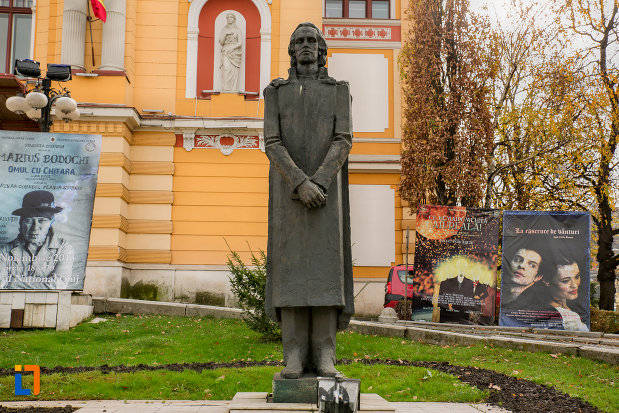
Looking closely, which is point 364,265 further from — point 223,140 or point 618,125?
point 618,125

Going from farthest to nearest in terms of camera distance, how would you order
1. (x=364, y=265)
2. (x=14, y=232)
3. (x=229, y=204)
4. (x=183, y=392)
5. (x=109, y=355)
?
(x=364, y=265)
(x=229, y=204)
(x=14, y=232)
(x=109, y=355)
(x=183, y=392)

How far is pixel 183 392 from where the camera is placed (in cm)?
798

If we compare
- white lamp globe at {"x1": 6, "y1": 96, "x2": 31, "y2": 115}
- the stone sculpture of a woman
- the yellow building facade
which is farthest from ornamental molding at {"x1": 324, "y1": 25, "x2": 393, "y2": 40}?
white lamp globe at {"x1": 6, "y1": 96, "x2": 31, "y2": 115}

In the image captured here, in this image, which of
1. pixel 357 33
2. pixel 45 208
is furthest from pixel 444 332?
pixel 357 33

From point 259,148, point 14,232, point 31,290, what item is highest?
point 259,148

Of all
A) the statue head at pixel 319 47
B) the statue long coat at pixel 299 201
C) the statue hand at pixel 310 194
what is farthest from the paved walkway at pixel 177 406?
the statue head at pixel 319 47

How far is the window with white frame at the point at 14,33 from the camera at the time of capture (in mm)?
21719

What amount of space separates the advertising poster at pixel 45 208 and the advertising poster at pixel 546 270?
33.7 ft

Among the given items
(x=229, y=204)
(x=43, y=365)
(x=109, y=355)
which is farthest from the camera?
(x=229, y=204)

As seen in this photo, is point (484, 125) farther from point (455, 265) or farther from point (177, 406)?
point (177, 406)

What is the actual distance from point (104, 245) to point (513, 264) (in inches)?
464

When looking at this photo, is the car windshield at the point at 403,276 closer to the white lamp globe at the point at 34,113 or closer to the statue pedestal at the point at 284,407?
the white lamp globe at the point at 34,113

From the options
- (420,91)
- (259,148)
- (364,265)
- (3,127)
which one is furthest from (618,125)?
(3,127)

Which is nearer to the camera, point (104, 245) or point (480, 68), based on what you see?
point (104, 245)
